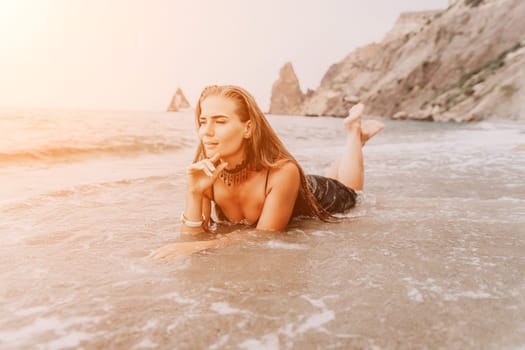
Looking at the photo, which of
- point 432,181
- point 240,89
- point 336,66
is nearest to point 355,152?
point 432,181

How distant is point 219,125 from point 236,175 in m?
0.45

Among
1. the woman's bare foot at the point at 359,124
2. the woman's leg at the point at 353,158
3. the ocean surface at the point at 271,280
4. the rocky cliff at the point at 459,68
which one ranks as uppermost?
the rocky cliff at the point at 459,68

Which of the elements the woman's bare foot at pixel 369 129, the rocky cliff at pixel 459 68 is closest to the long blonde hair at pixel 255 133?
the woman's bare foot at pixel 369 129

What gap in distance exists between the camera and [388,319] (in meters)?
1.90

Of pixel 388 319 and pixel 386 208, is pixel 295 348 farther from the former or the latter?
pixel 386 208

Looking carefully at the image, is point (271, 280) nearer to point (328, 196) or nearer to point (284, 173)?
point (284, 173)

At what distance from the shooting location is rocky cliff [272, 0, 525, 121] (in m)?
40.9

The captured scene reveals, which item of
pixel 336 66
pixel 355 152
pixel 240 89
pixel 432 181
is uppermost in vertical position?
pixel 336 66

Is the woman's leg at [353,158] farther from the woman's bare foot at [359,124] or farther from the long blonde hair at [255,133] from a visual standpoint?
the long blonde hair at [255,133]

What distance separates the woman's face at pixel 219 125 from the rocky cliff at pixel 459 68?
1591 inches

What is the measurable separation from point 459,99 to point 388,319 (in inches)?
1975

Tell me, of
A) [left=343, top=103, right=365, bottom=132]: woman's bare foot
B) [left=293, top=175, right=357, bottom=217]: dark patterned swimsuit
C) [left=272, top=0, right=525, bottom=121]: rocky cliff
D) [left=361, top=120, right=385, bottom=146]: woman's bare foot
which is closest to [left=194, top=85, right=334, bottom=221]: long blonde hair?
[left=293, top=175, right=357, bottom=217]: dark patterned swimsuit

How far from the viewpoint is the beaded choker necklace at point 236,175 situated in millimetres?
3271

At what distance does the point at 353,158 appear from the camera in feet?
17.0
